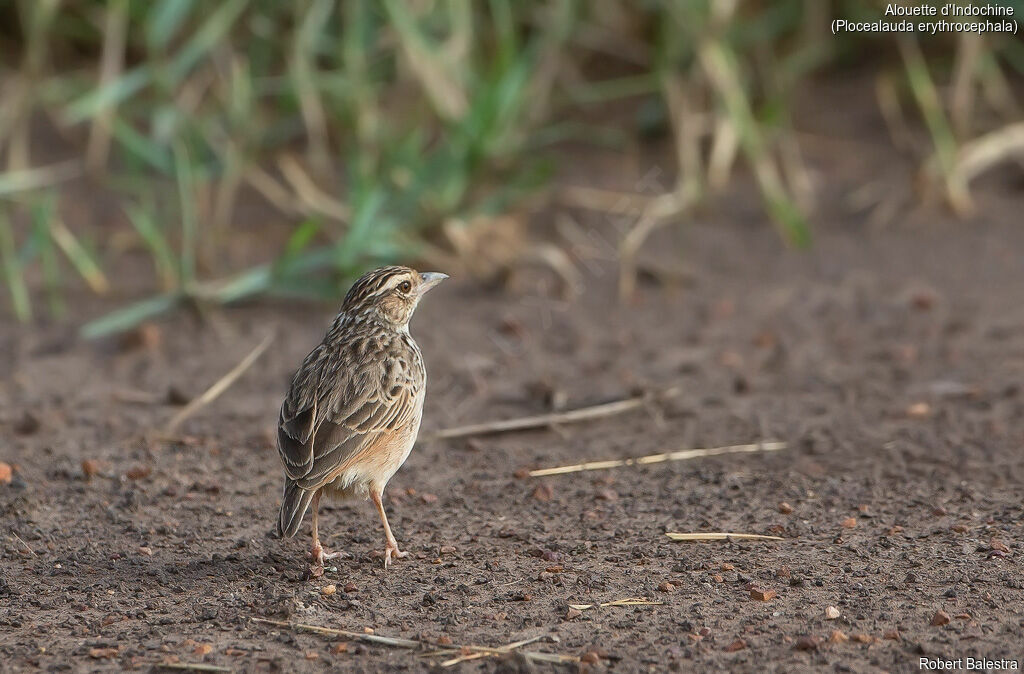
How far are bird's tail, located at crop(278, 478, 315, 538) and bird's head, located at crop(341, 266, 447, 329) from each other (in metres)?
1.13

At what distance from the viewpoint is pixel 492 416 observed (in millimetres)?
7348

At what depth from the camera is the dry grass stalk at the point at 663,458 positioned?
21.3 feet

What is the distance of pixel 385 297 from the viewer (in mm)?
6188

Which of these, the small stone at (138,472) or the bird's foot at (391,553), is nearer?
the bird's foot at (391,553)

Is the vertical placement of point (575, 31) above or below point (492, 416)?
above

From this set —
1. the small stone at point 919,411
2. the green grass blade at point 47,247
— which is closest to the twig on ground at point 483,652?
the small stone at point 919,411

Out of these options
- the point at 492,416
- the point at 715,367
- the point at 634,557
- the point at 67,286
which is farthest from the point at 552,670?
the point at 67,286

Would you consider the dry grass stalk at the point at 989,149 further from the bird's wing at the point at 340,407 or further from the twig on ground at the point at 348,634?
the twig on ground at the point at 348,634

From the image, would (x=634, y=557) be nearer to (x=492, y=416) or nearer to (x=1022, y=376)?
(x=492, y=416)

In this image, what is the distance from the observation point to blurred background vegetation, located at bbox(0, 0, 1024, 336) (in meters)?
8.81

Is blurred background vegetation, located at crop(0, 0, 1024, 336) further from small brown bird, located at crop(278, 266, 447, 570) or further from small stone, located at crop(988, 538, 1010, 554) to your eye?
small stone, located at crop(988, 538, 1010, 554)

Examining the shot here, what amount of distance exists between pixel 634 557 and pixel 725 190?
5734mm

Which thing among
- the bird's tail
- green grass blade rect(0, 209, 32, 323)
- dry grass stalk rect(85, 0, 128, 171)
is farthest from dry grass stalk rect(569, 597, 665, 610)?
dry grass stalk rect(85, 0, 128, 171)

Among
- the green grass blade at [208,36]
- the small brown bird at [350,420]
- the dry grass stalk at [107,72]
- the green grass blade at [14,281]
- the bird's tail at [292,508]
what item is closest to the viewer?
the bird's tail at [292,508]
